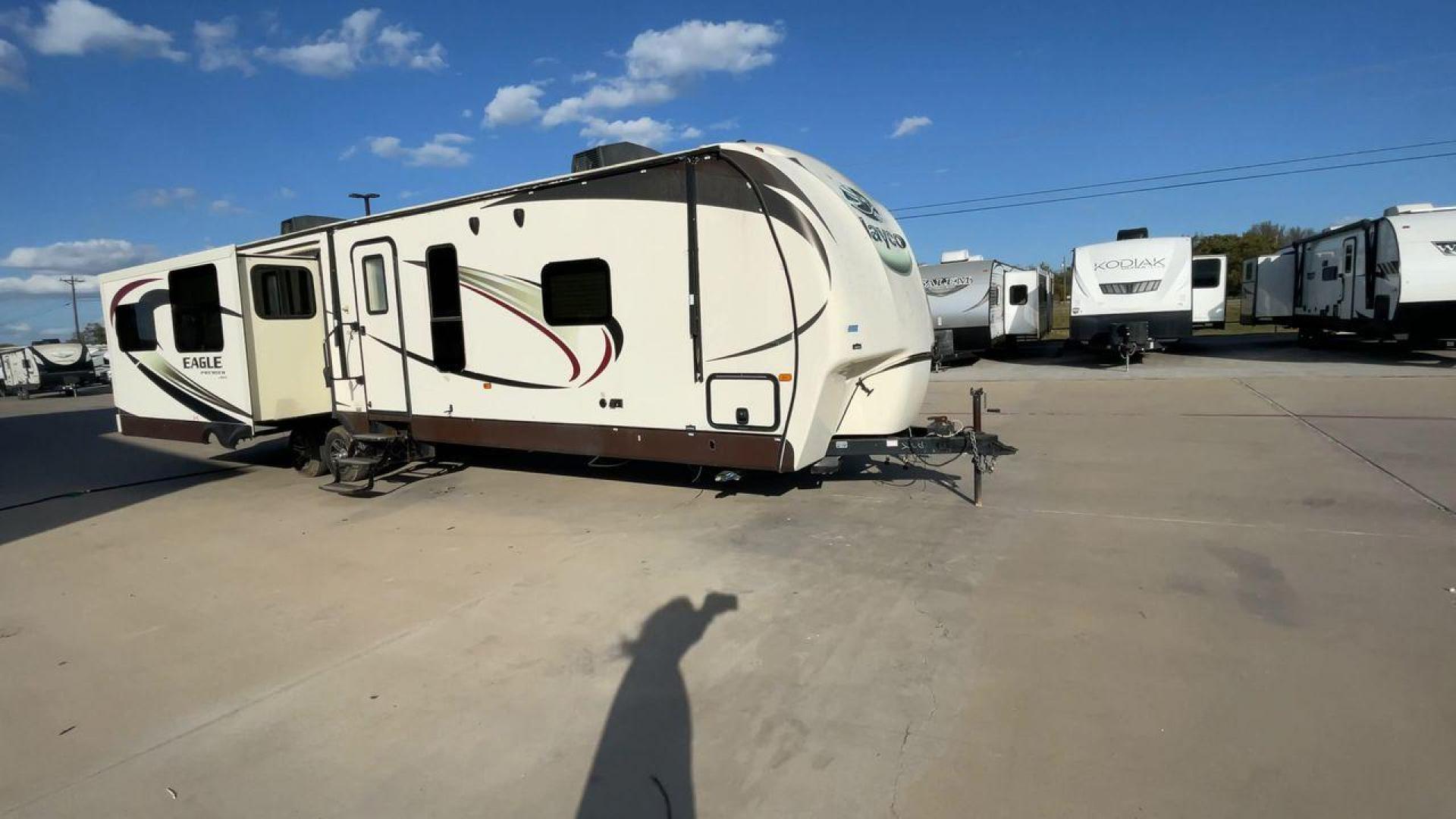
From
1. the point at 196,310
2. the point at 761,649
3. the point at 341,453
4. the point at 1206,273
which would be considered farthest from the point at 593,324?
the point at 1206,273

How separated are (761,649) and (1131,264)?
16687 millimetres

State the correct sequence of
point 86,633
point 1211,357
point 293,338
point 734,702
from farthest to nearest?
point 1211,357 → point 293,338 → point 86,633 → point 734,702

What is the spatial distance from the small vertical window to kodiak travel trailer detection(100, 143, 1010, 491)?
0.09 feet

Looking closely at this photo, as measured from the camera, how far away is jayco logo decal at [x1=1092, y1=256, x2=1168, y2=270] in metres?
17.0

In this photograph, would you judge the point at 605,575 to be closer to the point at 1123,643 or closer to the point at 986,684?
the point at 986,684

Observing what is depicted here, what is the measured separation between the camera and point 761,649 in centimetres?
400

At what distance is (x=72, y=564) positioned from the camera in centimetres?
602

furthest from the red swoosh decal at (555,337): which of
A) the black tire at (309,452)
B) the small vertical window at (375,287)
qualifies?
the black tire at (309,452)

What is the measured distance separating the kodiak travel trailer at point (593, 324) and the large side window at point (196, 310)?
26mm

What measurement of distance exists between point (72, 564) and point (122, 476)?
4.87m

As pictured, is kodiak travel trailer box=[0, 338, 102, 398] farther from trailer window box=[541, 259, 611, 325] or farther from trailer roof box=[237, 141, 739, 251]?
trailer window box=[541, 259, 611, 325]

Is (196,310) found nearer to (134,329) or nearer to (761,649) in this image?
(134,329)

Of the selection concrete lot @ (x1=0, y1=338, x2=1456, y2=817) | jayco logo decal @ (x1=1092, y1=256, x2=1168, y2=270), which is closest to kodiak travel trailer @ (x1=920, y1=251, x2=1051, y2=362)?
jayco logo decal @ (x1=1092, y1=256, x2=1168, y2=270)

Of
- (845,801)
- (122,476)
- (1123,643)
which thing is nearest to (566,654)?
(845,801)
